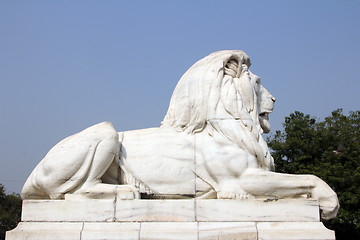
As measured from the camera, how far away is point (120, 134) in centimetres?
696

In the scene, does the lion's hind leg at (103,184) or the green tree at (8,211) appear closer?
the lion's hind leg at (103,184)

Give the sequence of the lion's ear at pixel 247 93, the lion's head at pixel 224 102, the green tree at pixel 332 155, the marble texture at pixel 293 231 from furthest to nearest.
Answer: the green tree at pixel 332 155
the lion's ear at pixel 247 93
the lion's head at pixel 224 102
the marble texture at pixel 293 231

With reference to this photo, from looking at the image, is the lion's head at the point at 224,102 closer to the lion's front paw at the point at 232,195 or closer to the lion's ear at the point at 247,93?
the lion's ear at the point at 247,93

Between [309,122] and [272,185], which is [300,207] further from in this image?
[309,122]

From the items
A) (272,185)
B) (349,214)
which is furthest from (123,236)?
(349,214)

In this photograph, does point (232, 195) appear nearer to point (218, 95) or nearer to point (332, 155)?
point (218, 95)

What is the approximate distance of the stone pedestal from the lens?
5.84 m

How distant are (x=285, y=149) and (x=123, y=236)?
17964 mm

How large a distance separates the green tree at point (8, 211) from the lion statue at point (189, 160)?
18.1m

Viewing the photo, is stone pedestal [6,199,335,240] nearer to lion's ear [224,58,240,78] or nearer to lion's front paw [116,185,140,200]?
lion's front paw [116,185,140,200]

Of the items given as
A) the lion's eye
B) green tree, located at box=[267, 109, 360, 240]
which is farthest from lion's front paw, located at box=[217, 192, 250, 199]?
green tree, located at box=[267, 109, 360, 240]

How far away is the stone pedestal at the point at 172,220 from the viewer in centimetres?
584

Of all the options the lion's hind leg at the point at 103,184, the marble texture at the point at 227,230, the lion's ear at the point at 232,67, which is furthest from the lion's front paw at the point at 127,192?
the lion's ear at the point at 232,67

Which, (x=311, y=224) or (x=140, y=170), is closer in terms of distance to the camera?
(x=311, y=224)
